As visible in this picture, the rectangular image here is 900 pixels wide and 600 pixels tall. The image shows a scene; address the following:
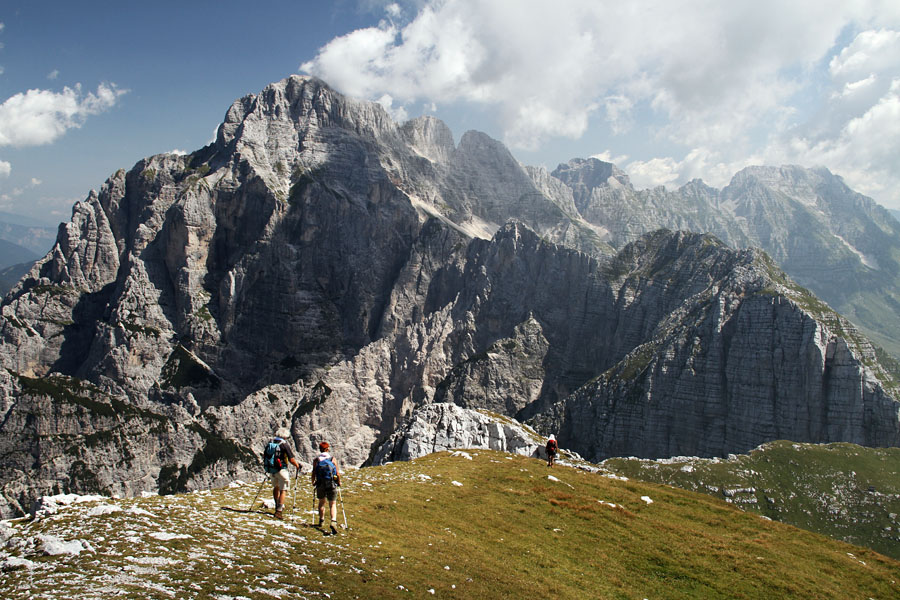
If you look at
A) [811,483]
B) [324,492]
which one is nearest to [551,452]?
[324,492]

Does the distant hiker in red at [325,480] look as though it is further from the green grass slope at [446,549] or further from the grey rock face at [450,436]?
the grey rock face at [450,436]

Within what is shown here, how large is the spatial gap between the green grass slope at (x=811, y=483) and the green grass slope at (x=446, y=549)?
5607 cm

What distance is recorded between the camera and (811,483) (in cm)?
8794

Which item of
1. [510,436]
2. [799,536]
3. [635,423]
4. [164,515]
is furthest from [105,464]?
[799,536]

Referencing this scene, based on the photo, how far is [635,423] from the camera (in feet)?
468

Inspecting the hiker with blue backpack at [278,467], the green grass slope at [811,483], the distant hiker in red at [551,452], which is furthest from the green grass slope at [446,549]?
the green grass slope at [811,483]

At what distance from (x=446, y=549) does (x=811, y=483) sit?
8878 cm

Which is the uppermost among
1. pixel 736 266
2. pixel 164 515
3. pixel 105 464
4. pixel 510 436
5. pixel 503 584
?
pixel 736 266

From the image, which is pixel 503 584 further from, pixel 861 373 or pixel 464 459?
pixel 861 373

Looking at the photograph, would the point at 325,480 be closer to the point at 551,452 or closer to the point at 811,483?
the point at 551,452

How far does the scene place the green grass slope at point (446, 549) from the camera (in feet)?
53.7

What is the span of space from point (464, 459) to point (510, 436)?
45.6 m

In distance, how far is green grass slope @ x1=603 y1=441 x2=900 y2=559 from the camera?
261 feet

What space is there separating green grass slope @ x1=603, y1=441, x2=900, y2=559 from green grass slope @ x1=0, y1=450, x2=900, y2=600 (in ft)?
184
